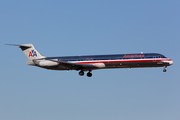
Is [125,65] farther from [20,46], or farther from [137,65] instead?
[20,46]

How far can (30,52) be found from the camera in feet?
211

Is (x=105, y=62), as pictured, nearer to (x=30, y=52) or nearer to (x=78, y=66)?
(x=78, y=66)

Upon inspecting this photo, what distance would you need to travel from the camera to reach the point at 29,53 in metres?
64.4

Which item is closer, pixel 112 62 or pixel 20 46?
pixel 112 62

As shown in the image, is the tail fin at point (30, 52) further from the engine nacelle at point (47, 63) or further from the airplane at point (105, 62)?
the engine nacelle at point (47, 63)

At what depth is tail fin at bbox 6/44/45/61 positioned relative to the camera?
210 feet

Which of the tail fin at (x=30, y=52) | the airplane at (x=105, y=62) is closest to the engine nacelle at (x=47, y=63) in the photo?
the airplane at (x=105, y=62)

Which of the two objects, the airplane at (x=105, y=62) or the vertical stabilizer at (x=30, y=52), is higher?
the vertical stabilizer at (x=30, y=52)

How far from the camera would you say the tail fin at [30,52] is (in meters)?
64.1

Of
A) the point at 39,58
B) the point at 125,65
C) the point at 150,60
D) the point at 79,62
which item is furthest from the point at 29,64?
the point at 150,60

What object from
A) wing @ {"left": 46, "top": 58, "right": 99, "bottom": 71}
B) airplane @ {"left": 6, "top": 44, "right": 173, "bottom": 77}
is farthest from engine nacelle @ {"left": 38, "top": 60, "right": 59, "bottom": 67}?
wing @ {"left": 46, "top": 58, "right": 99, "bottom": 71}

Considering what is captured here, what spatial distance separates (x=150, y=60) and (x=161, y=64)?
2217 mm

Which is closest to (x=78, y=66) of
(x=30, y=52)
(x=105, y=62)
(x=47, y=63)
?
(x=105, y=62)

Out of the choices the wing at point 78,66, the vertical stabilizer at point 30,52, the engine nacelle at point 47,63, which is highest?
the vertical stabilizer at point 30,52
